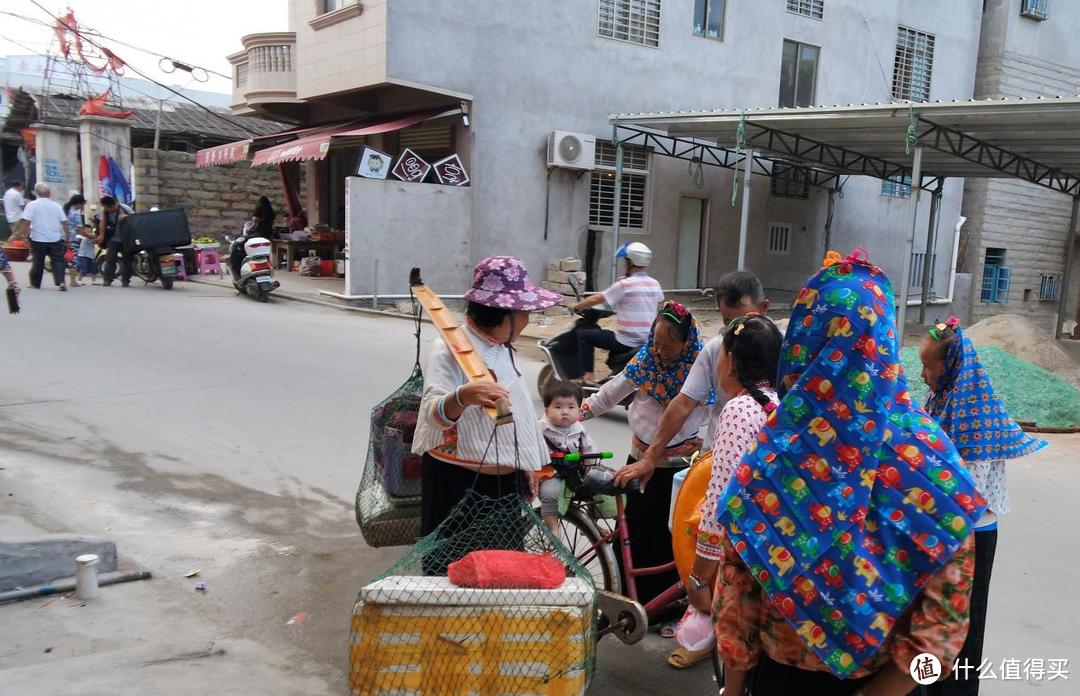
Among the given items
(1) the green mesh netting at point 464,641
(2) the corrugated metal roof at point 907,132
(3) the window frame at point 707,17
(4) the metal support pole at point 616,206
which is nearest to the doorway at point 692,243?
(2) the corrugated metal roof at point 907,132

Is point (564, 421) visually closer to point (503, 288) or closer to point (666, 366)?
point (666, 366)

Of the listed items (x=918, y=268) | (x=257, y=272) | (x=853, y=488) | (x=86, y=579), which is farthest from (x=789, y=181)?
(x=853, y=488)

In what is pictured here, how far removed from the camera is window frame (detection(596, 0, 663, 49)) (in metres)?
17.0

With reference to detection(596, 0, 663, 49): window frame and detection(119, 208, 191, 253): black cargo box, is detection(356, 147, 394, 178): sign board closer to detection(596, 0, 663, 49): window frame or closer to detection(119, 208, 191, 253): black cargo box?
detection(119, 208, 191, 253): black cargo box

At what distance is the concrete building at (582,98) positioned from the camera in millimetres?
15359

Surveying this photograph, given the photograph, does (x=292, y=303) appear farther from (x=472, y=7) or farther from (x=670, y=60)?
(x=670, y=60)

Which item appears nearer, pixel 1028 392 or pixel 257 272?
pixel 1028 392

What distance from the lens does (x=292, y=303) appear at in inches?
595

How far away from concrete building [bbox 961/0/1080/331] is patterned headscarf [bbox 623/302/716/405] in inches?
934

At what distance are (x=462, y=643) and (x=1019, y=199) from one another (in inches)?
1046

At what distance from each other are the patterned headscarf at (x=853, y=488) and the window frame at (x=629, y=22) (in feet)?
54.4

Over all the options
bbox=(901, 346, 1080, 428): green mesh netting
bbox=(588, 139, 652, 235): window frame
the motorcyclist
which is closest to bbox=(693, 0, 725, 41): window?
bbox=(588, 139, 652, 235): window frame

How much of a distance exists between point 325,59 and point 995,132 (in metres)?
12.5

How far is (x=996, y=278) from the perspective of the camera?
969 inches
